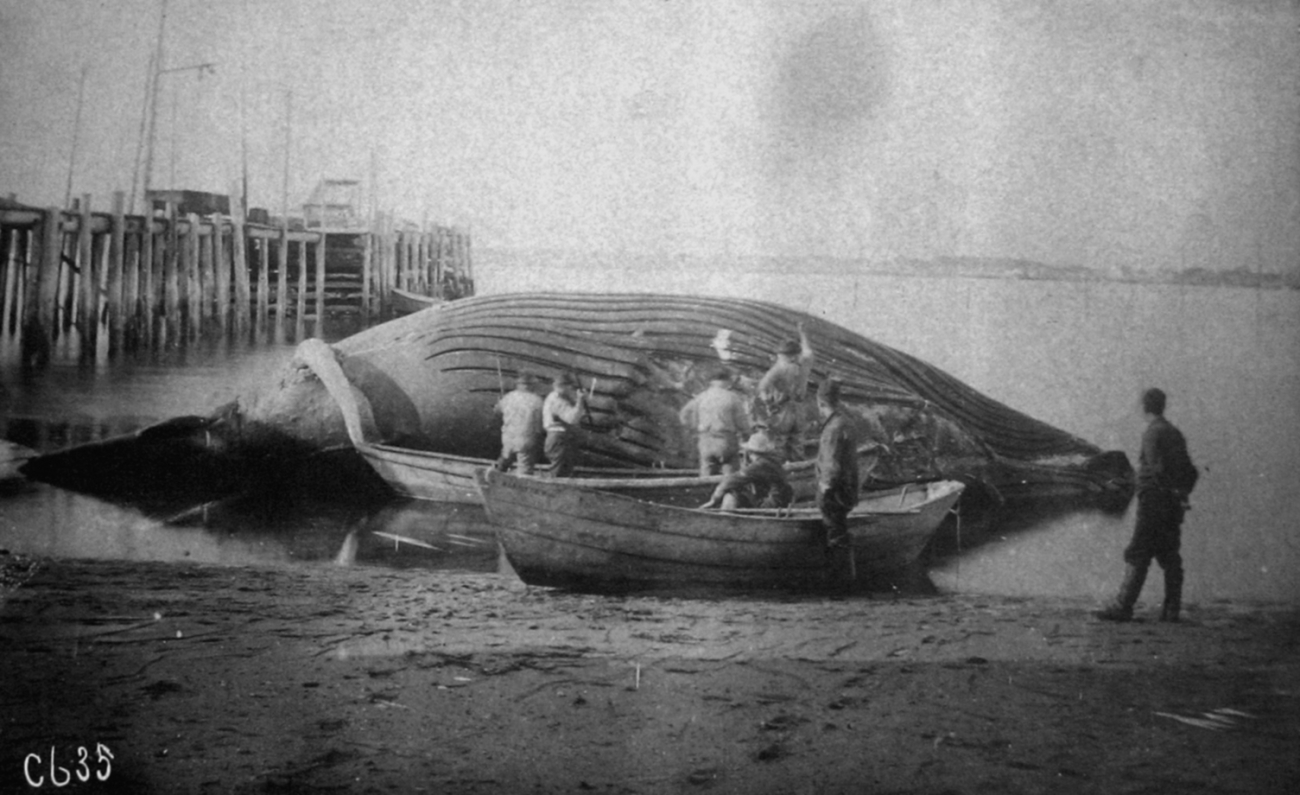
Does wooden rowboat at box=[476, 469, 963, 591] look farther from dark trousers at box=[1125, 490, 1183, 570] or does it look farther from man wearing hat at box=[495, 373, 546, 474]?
dark trousers at box=[1125, 490, 1183, 570]

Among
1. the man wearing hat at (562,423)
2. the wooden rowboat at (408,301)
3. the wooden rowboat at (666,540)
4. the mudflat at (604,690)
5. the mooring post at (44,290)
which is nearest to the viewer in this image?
the mudflat at (604,690)

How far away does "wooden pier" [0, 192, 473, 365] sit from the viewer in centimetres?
356

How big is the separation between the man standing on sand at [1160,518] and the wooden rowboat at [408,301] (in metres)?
2.27

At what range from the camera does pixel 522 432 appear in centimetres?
315

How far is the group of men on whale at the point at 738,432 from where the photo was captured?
3.08 meters

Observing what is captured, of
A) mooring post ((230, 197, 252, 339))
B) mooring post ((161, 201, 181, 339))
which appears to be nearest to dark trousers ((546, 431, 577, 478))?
mooring post ((230, 197, 252, 339))

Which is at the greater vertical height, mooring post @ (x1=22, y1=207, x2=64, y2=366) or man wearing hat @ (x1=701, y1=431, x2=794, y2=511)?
mooring post @ (x1=22, y1=207, x2=64, y2=366)

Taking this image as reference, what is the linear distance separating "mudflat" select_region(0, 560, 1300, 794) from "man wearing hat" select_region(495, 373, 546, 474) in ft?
1.22

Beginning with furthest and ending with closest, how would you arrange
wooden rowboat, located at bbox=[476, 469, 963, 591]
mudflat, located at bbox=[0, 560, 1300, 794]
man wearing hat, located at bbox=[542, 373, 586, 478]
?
man wearing hat, located at bbox=[542, 373, 586, 478], wooden rowboat, located at bbox=[476, 469, 963, 591], mudflat, located at bbox=[0, 560, 1300, 794]

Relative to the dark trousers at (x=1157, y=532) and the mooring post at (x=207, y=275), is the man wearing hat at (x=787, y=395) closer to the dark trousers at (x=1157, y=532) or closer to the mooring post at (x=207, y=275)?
the dark trousers at (x=1157, y=532)

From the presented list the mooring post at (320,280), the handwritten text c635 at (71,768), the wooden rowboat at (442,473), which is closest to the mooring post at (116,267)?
the mooring post at (320,280)

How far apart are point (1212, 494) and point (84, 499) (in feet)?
11.6

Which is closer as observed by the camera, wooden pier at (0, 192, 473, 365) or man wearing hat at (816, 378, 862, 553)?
man wearing hat at (816, 378, 862, 553)

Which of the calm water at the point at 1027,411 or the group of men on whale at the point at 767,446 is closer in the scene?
the group of men on whale at the point at 767,446
